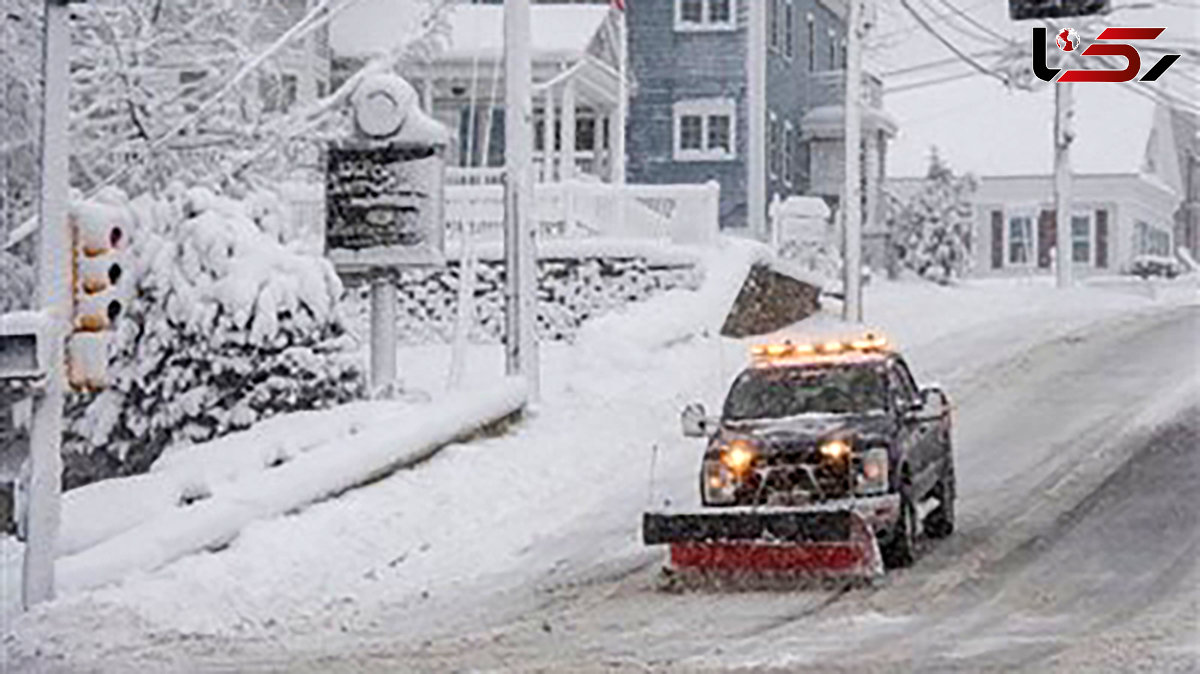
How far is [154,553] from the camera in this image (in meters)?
17.1

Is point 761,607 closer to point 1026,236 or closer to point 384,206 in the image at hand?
point 384,206

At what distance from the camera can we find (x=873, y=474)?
17.3m

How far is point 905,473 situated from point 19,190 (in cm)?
1531

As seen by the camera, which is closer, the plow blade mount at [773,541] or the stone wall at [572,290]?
the plow blade mount at [773,541]

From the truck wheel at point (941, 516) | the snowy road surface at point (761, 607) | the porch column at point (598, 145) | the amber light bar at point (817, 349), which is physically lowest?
the snowy road surface at point (761, 607)

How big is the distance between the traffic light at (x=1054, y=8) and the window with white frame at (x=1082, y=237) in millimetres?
51734

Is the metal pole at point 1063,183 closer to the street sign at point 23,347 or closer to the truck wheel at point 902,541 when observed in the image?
the truck wheel at point 902,541

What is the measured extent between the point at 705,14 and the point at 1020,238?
24197 millimetres

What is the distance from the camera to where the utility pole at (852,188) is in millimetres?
36094

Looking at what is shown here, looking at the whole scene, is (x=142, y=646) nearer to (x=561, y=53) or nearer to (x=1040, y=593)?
(x=1040, y=593)

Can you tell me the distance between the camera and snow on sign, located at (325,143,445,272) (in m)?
24.5

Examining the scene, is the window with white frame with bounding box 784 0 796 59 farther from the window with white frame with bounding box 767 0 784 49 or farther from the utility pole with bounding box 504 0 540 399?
the utility pole with bounding box 504 0 540 399

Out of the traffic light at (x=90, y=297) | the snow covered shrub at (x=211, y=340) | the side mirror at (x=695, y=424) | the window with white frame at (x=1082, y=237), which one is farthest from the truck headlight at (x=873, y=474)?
the window with white frame at (x=1082, y=237)

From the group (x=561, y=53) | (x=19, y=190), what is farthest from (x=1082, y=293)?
(x=19, y=190)
